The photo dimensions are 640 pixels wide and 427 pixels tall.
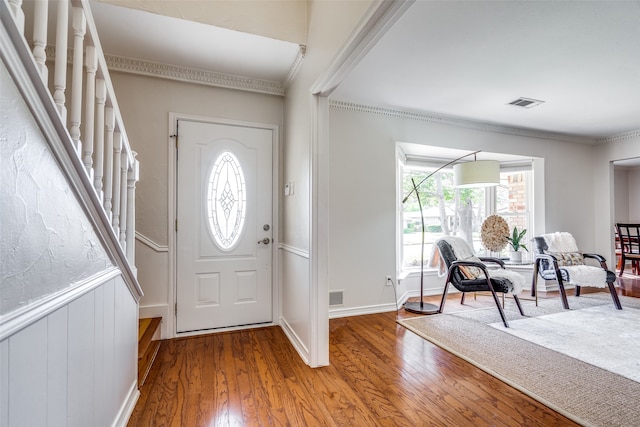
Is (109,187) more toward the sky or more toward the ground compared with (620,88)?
more toward the ground

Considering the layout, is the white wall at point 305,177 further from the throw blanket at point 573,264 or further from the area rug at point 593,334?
the throw blanket at point 573,264

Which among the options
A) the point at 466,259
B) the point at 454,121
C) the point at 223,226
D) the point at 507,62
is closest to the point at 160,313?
the point at 223,226

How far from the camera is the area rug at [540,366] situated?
1.66m

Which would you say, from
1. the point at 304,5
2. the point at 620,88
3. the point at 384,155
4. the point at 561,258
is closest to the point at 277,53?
the point at 304,5

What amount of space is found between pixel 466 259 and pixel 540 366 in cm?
135

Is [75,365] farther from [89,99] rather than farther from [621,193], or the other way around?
[621,193]

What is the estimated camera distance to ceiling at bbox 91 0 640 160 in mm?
1940

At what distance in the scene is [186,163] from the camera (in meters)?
2.74

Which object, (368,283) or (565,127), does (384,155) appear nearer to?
(368,283)

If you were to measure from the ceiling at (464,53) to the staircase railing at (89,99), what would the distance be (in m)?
0.77

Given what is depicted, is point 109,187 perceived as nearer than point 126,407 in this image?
Yes

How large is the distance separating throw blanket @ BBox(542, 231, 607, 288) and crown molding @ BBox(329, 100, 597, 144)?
5.19ft

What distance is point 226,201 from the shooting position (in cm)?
286

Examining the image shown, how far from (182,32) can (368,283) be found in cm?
296
